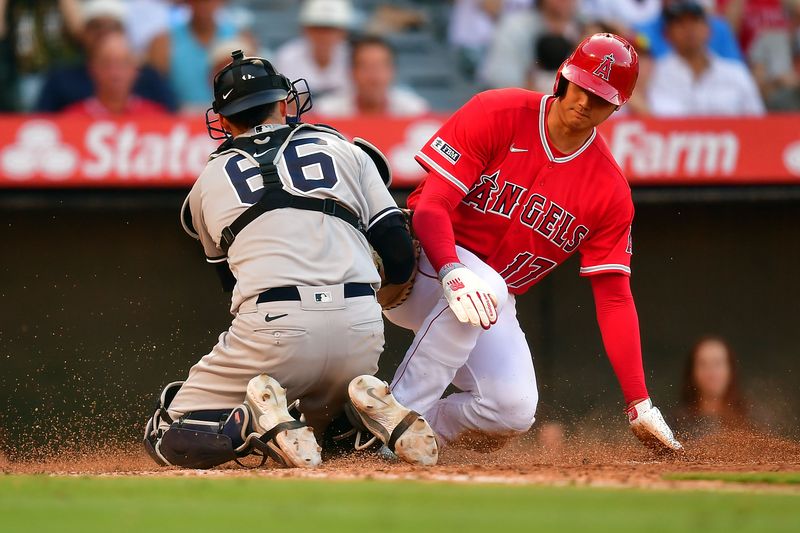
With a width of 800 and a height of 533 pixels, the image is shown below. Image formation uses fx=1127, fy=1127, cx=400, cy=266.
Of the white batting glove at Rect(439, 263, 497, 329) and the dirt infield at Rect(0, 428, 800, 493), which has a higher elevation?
the white batting glove at Rect(439, 263, 497, 329)

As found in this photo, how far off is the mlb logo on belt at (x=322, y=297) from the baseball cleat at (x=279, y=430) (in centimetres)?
31

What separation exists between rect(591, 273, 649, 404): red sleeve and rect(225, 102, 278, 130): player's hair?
53.9 inches

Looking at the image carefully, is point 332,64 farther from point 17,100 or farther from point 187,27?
point 17,100

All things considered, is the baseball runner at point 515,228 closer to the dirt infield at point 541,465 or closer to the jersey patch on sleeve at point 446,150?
the jersey patch on sleeve at point 446,150

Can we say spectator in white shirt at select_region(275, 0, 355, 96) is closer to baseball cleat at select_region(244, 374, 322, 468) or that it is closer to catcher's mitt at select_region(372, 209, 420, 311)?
catcher's mitt at select_region(372, 209, 420, 311)

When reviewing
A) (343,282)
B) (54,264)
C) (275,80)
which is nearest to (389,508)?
(343,282)

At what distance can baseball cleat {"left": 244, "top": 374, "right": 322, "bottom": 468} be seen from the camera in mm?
3570

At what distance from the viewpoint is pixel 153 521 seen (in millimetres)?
2391

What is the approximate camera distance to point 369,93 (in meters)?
6.44

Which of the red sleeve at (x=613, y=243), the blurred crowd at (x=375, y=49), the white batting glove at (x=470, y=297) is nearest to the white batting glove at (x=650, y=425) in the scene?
the red sleeve at (x=613, y=243)

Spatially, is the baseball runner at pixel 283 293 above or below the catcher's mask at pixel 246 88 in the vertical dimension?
below

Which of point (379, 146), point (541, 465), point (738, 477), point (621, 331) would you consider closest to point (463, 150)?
point (621, 331)

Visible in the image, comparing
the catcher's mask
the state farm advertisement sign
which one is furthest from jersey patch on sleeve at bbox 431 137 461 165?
the state farm advertisement sign

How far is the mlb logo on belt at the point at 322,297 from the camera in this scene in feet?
12.1
